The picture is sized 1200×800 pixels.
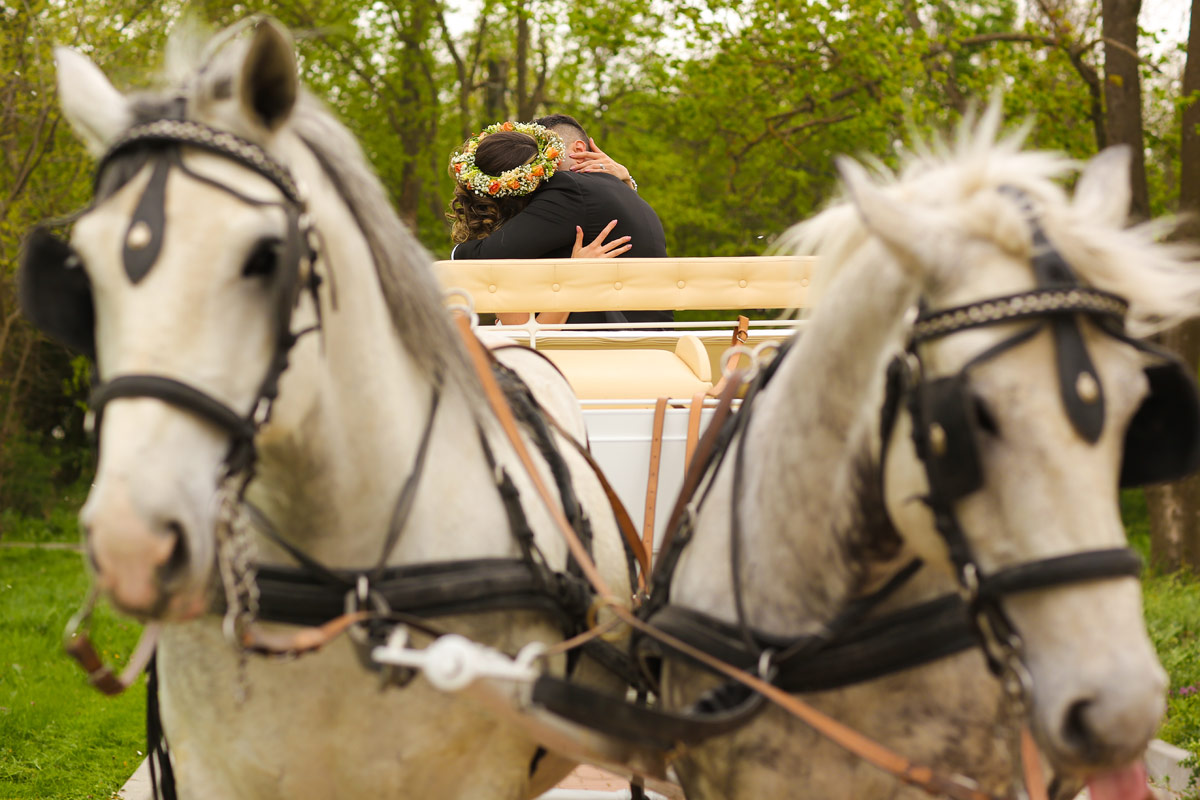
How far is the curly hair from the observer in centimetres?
A: 465

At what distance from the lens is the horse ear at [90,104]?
1.93 m

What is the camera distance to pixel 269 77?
194 cm

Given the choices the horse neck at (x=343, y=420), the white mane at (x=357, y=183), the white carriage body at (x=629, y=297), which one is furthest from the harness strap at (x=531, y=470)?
the white carriage body at (x=629, y=297)

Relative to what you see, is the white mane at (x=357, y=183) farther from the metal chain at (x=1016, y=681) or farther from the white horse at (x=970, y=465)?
the metal chain at (x=1016, y=681)

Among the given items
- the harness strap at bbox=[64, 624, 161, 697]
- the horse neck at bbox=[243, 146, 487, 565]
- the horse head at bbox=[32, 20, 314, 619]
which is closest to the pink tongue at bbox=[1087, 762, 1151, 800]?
the horse neck at bbox=[243, 146, 487, 565]

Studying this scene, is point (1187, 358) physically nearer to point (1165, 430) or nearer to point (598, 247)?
point (598, 247)

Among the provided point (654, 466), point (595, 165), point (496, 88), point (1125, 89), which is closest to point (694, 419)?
point (654, 466)

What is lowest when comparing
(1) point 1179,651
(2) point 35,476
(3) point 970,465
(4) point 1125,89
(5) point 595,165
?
(2) point 35,476

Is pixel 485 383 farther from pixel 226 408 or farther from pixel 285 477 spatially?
pixel 226 408

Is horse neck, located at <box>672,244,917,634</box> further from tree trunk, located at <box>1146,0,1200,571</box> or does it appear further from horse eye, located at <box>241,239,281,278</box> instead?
tree trunk, located at <box>1146,0,1200,571</box>

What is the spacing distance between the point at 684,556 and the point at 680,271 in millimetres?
1579

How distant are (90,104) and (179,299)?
1.66 feet

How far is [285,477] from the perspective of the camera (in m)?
2.10

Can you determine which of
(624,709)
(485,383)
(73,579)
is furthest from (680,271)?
(73,579)
